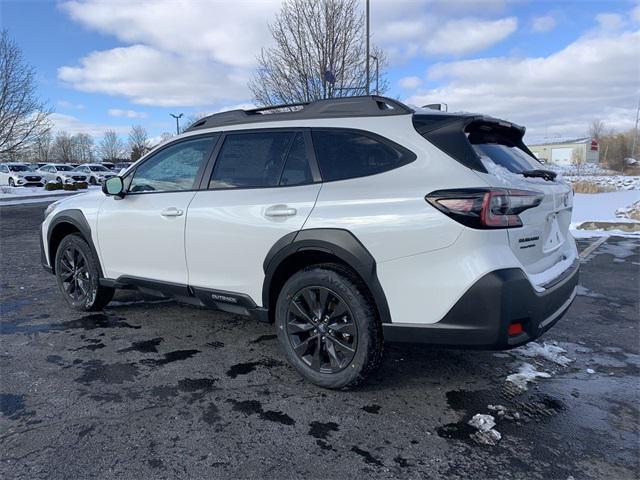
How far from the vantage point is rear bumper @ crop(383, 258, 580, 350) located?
2568mm

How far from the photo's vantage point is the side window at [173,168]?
13.0ft

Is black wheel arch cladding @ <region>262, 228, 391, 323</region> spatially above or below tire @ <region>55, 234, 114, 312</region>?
above

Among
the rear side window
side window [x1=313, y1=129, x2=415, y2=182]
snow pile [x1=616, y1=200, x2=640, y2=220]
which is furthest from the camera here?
snow pile [x1=616, y1=200, x2=640, y2=220]

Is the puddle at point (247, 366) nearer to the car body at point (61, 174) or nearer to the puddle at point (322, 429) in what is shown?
the puddle at point (322, 429)

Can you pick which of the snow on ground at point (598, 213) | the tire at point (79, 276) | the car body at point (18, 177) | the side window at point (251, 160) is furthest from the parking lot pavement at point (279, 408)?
the car body at point (18, 177)

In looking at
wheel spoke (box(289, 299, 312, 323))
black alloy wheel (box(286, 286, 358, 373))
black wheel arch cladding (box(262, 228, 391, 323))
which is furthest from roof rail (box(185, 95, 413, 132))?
wheel spoke (box(289, 299, 312, 323))

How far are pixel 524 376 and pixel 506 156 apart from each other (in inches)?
62.4

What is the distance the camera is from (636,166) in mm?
60312

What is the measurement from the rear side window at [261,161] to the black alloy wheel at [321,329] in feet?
2.69

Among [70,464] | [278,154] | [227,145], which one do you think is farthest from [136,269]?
[70,464]

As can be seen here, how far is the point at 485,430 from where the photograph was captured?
270 centimetres

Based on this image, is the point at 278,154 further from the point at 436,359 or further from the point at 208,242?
the point at 436,359

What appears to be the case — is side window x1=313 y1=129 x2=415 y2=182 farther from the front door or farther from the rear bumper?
the front door

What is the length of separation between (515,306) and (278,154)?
194 centimetres
